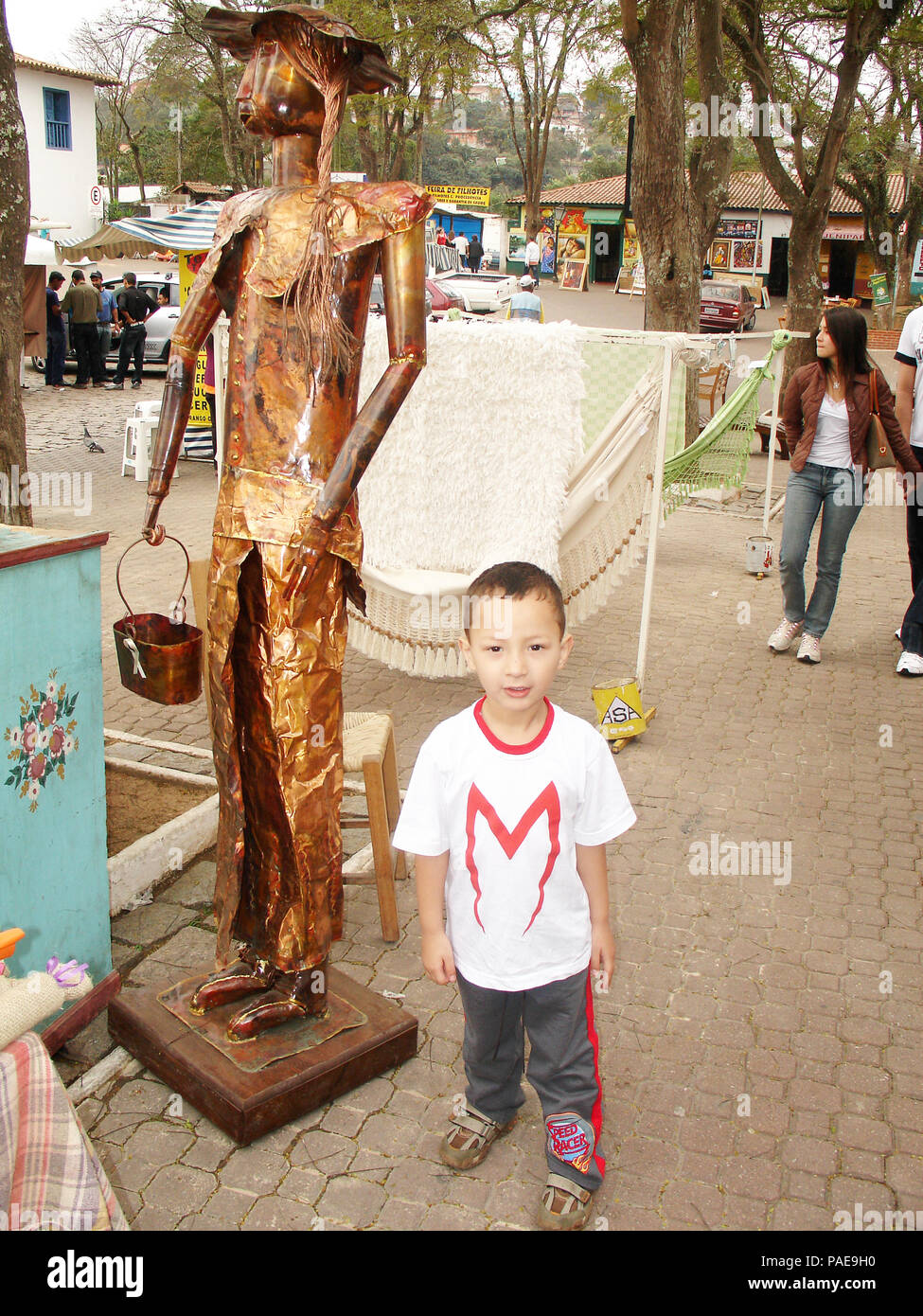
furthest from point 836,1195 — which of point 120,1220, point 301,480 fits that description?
point 301,480

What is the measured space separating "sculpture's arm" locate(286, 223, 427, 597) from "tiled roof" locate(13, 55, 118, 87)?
3136cm

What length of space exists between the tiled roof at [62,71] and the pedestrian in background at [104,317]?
1354 cm

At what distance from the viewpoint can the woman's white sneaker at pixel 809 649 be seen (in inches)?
246

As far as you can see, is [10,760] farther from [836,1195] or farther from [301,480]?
[836,1195]

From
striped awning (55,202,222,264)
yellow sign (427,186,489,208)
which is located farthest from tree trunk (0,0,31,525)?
yellow sign (427,186,489,208)

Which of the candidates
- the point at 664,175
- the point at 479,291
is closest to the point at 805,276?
the point at 664,175

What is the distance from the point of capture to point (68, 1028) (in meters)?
2.81

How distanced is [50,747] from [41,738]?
0.05 meters

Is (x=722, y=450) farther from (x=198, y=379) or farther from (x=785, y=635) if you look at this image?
(x=198, y=379)

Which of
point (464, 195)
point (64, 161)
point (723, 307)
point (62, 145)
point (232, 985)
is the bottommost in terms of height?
point (232, 985)

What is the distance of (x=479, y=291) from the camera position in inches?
832

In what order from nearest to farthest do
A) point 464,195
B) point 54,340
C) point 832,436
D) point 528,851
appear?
point 528,851, point 832,436, point 54,340, point 464,195

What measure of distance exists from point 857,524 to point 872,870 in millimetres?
6734

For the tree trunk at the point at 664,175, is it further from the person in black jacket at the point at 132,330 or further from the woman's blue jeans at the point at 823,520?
the person in black jacket at the point at 132,330
